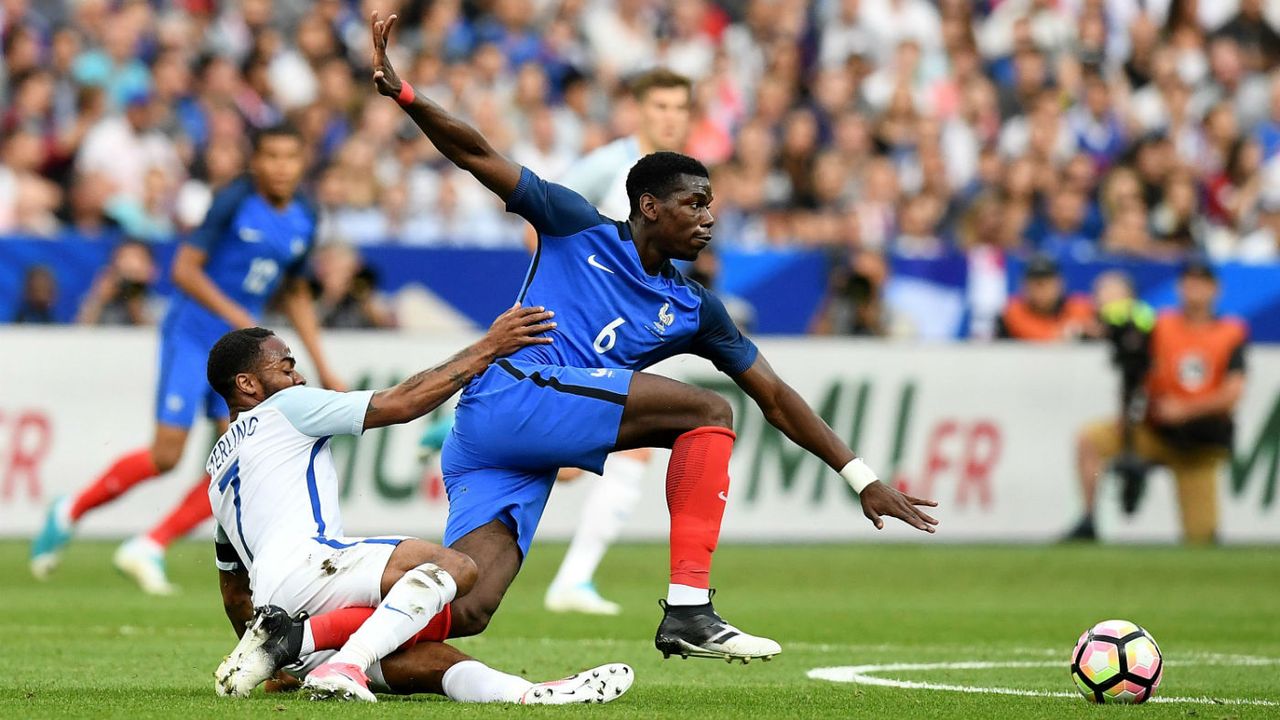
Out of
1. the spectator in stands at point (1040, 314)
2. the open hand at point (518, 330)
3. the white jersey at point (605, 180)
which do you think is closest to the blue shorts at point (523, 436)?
the open hand at point (518, 330)

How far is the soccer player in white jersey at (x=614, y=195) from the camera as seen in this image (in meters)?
10.4

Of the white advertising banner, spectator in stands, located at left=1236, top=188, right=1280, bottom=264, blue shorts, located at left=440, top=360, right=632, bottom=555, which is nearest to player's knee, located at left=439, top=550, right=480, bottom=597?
blue shorts, located at left=440, top=360, right=632, bottom=555

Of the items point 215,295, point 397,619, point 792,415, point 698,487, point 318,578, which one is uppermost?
point 215,295

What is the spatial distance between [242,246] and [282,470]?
5.10m

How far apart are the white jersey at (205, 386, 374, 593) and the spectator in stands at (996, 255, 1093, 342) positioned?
1071 centimetres

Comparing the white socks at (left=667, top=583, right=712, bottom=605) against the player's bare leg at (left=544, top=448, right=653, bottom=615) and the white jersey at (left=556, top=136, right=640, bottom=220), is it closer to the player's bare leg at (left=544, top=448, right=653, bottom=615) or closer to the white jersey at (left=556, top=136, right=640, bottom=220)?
the white jersey at (left=556, top=136, right=640, bottom=220)

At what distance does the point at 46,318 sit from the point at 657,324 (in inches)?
379

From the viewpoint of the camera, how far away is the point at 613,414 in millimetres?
6961

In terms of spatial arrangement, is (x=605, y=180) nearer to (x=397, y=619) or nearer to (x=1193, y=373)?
(x=397, y=619)

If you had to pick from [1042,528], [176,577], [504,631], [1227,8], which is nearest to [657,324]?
[504,631]

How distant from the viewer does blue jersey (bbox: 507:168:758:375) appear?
7.24m

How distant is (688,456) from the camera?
7066 millimetres

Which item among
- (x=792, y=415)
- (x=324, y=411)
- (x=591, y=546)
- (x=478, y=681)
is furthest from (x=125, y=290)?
(x=478, y=681)

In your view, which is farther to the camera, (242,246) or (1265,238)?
(1265,238)
